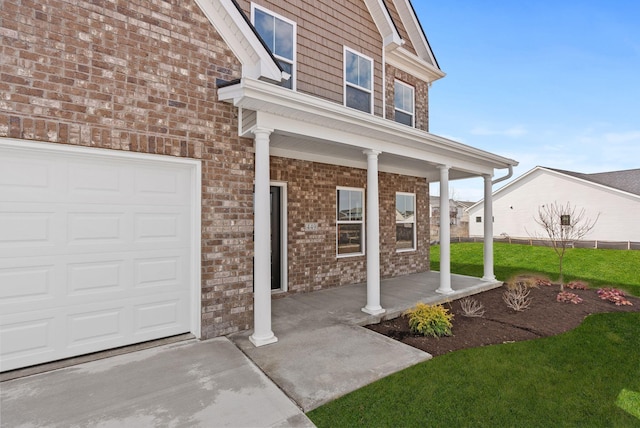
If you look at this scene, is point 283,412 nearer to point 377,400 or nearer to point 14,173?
point 377,400

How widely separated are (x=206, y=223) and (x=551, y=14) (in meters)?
15.9

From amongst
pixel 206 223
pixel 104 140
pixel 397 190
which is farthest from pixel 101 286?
pixel 397 190

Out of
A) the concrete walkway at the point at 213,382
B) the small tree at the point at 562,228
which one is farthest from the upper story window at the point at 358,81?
the small tree at the point at 562,228

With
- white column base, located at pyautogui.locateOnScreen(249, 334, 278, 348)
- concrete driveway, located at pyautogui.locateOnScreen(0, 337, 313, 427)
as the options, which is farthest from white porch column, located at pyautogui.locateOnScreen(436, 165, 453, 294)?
concrete driveway, located at pyautogui.locateOnScreen(0, 337, 313, 427)

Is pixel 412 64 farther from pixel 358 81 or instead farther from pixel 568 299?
pixel 568 299

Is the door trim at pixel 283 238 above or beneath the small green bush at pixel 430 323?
above

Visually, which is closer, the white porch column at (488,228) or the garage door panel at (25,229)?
the garage door panel at (25,229)

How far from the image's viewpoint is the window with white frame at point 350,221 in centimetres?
817

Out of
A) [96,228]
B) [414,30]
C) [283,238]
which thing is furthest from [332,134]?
[414,30]

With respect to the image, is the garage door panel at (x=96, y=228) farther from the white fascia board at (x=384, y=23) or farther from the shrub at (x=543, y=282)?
the shrub at (x=543, y=282)

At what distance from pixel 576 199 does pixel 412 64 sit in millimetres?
19161

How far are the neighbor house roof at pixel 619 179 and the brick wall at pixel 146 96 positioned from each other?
2514 centimetres

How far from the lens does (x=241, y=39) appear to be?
182 inches

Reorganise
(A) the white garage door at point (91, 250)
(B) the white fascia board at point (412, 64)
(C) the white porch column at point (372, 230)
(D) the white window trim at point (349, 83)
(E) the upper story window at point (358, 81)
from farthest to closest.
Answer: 1. (B) the white fascia board at point (412, 64)
2. (E) the upper story window at point (358, 81)
3. (D) the white window trim at point (349, 83)
4. (C) the white porch column at point (372, 230)
5. (A) the white garage door at point (91, 250)
